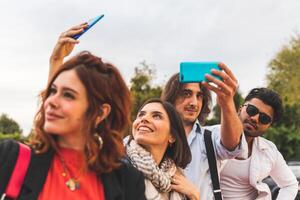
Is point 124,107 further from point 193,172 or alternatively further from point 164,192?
point 193,172

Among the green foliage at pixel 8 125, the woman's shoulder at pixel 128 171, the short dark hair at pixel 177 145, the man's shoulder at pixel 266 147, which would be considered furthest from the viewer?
the green foliage at pixel 8 125

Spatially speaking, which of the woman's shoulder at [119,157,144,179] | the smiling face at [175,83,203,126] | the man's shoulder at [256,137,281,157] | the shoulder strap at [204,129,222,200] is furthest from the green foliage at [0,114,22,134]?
the woman's shoulder at [119,157,144,179]

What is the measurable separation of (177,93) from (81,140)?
1.51 m

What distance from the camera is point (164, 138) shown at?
3340 mm

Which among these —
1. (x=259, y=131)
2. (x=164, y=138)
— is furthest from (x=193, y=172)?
(x=259, y=131)

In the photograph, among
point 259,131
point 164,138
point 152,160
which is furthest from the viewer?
point 259,131

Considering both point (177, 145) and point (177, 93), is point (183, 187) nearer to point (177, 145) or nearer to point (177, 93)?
point (177, 145)

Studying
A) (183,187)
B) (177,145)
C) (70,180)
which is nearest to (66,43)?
(70,180)

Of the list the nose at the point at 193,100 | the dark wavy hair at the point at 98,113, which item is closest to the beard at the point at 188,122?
the nose at the point at 193,100

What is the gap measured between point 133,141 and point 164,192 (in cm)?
37

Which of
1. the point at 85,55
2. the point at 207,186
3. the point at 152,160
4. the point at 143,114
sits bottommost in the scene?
the point at 207,186

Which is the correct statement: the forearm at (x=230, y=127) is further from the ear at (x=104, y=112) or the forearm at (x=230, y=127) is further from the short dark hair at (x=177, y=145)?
the ear at (x=104, y=112)

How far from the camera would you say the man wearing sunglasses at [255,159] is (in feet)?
13.5

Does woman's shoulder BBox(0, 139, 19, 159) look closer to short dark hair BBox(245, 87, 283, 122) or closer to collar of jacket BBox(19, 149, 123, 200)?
collar of jacket BBox(19, 149, 123, 200)
